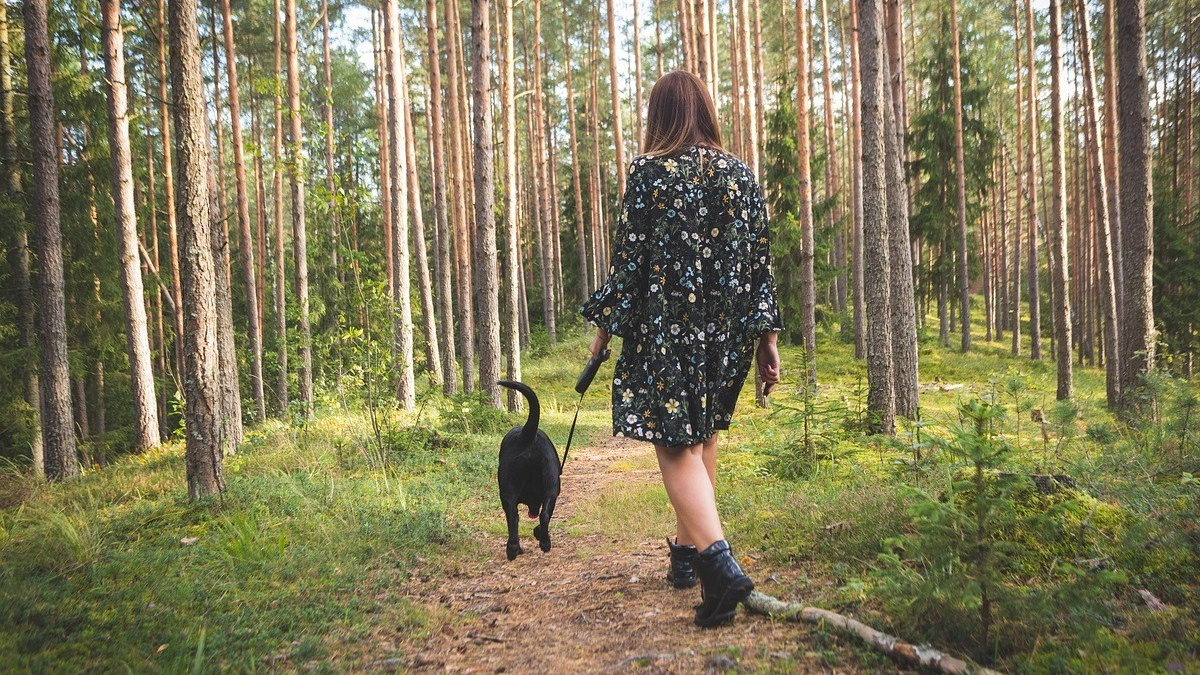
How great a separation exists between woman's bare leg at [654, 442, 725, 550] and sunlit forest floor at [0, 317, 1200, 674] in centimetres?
42

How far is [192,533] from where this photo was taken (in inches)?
177

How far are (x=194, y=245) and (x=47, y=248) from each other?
6.30 meters

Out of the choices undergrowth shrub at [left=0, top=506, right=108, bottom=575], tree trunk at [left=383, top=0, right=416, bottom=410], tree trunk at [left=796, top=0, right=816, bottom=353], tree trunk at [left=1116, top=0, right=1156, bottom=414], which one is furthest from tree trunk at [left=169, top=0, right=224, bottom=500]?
tree trunk at [left=796, top=0, right=816, bottom=353]

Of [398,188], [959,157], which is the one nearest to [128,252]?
[398,188]

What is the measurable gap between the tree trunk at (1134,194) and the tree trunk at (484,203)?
8.19 meters

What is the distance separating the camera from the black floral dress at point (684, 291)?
2941 mm

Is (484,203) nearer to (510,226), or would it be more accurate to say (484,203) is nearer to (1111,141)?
(510,226)

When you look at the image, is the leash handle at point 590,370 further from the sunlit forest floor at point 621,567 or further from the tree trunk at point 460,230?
the tree trunk at point 460,230

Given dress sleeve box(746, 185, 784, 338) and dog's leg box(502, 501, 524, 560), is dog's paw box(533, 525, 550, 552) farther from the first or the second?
dress sleeve box(746, 185, 784, 338)

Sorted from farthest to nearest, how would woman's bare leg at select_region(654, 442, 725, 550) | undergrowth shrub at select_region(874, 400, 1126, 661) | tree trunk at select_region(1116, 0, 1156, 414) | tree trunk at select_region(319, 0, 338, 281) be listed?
tree trunk at select_region(319, 0, 338, 281), tree trunk at select_region(1116, 0, 1156, 414), woman's bare leg at select_region(654, 442, 725, 550), undergrowth shrub at select_region(874, 400, 1126, 661)

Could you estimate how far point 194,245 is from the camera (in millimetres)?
4941

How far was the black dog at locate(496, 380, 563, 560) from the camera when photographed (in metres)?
4.08

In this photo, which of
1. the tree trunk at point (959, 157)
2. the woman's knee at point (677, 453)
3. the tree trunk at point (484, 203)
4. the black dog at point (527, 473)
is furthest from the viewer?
the tree trunk at point (959, 157)

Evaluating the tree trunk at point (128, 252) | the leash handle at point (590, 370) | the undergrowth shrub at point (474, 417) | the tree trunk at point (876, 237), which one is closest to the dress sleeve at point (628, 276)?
the leash handle at point (590, 370)
